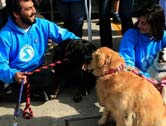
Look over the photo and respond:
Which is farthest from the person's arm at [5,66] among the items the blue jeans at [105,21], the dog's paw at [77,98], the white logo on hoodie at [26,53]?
the blue jeans at [105,21]

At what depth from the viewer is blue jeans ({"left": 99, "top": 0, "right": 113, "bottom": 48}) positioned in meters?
5.18

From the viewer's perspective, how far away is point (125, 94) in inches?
137

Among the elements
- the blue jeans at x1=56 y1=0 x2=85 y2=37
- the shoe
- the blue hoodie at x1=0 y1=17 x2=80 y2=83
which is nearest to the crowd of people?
the blue hoodie at x1=0 y1=17 x2=80 y2=83

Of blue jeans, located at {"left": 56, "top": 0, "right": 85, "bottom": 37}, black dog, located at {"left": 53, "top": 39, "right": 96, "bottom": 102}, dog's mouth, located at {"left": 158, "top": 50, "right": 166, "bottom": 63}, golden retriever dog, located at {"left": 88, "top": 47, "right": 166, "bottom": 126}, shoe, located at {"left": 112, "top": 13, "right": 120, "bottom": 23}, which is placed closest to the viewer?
golden retriever dog, located at {"left": 88, "top": 47, "right": 166, "bottom": 126}

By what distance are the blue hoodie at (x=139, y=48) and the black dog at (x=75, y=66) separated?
0.38m

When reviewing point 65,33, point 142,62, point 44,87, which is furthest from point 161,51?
point 44,87

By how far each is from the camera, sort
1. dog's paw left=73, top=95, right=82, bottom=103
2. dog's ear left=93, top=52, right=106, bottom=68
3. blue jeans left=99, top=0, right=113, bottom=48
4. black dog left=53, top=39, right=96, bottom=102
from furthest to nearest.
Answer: blue jeans left=99, top=0, right=113, bottom=48
dog's paw left=73, top=95, right=82, bottom=103
black dog left=53, top=39, right=96, bottom=102
dog's ear left=93, top=52, right=106, bottom=68

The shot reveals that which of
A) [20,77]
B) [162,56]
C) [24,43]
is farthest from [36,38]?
[162,56]

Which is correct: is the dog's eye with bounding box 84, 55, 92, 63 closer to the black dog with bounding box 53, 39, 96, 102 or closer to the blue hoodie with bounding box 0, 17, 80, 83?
the black dog with bounding box 53, 39, 96, 102

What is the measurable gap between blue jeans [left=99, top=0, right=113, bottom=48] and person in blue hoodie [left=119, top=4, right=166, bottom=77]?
2.93ft

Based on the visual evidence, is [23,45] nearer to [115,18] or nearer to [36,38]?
[36,38]

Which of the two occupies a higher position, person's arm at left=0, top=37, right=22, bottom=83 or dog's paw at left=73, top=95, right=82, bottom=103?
person's arm at left=0, top=37, right=22, bottom=83

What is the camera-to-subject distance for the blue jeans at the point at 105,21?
5.18 metres

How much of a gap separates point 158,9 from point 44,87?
157 cm
